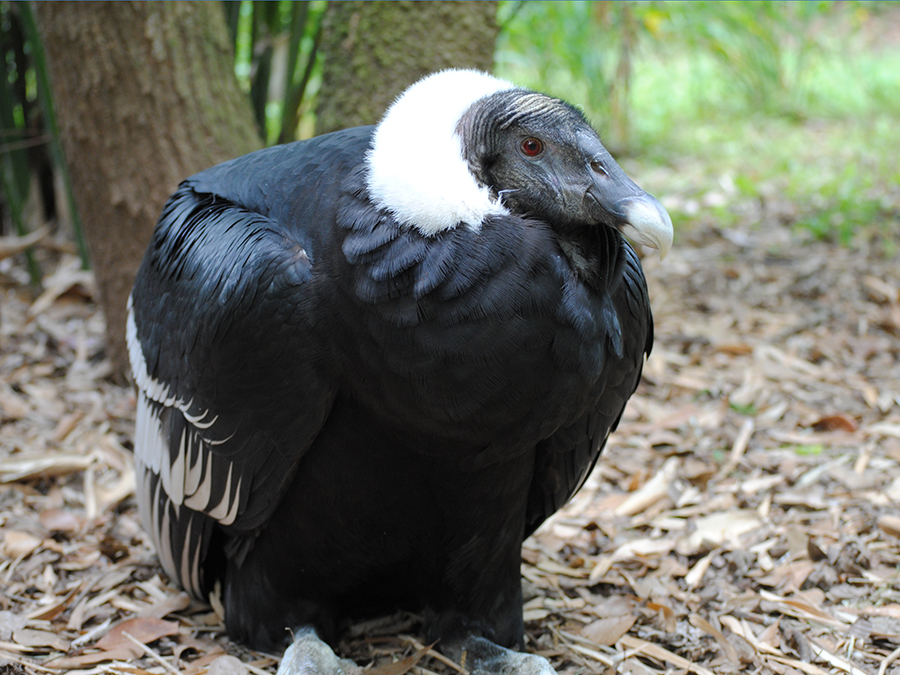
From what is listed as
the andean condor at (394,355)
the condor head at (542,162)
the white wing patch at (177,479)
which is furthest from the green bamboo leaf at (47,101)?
the condor head at (542,162)

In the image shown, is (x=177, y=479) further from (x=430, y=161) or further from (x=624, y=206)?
(x=624, y=206)

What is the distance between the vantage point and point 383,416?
8.73ft

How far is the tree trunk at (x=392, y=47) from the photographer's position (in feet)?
15.3

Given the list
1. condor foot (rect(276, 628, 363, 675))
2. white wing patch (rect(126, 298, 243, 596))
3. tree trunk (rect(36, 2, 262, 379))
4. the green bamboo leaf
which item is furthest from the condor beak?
the green bamboo leaf

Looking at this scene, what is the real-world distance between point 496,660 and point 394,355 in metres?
1.37

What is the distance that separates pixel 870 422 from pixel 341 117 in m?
3.27

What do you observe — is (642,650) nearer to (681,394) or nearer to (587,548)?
(587,548)

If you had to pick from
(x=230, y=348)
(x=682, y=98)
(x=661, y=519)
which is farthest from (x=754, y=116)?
(x=230, y=348)

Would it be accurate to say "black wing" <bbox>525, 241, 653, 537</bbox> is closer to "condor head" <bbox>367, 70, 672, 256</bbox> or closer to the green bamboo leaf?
"condor head" <bbox>367, 70, 672, 256</bbox>

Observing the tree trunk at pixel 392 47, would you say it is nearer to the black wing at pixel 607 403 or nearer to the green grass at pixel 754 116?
the black wing at pixel 607 403

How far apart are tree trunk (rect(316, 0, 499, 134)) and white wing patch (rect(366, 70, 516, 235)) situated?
1989mm

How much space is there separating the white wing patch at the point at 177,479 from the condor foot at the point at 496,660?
3.28 ft

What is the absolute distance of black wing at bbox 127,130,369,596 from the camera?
2.65m

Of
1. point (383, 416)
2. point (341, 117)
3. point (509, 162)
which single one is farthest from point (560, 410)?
point (341, 117)
